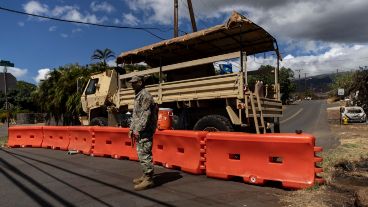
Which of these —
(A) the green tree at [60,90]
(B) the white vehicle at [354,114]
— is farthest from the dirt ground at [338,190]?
(B) the white vehicle at [354,114]

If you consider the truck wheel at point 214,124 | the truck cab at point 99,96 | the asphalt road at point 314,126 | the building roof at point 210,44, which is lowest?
the asphalt road at point 314,126

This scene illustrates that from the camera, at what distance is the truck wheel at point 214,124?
1029 cm

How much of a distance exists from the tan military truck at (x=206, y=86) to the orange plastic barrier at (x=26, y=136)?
2021mm

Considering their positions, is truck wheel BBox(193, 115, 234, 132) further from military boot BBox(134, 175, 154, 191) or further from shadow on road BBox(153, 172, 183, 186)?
military boot BBox(134, 175, 154, 191)

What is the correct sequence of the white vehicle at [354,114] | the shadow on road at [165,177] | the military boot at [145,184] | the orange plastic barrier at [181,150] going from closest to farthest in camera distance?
the military boot at [145,184], the shadow on road at [165,177], the orange plastic barrier at [181,150], the white vehicle at [354,114]

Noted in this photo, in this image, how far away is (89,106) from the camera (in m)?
15.6

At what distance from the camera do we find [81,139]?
12391 mm

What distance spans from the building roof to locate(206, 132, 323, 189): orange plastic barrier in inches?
136

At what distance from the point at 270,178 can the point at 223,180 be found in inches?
37.7

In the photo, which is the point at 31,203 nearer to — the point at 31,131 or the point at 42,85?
the point at 31,131

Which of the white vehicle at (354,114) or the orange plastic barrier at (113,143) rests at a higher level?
the white vehicle at (354,114)

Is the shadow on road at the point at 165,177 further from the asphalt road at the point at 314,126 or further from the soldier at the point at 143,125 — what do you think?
the asphalt road at the point at 314,126

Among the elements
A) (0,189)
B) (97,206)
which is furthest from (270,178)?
(0,189)

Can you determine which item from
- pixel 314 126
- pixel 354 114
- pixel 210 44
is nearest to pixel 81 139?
pixel 210 44
